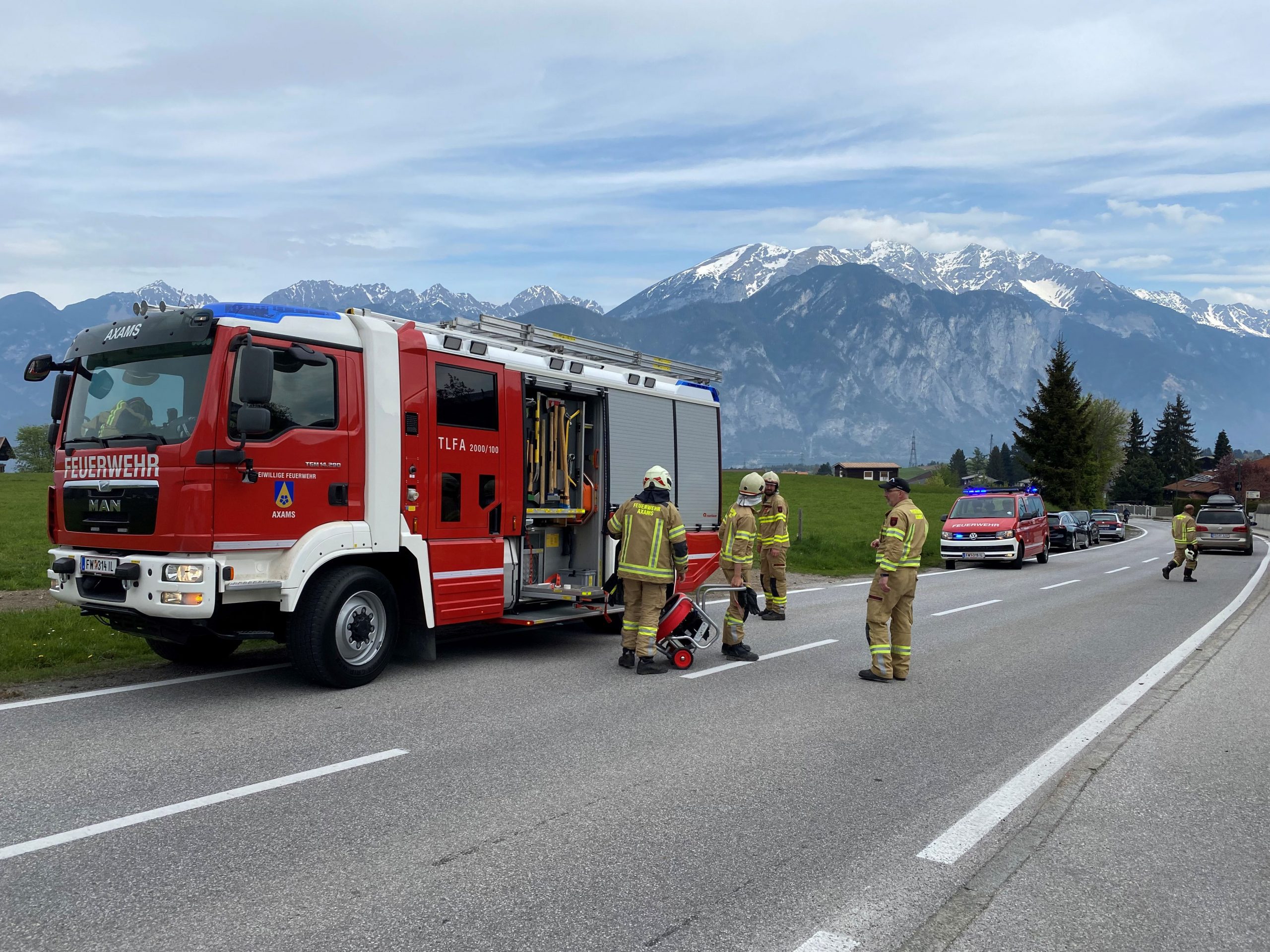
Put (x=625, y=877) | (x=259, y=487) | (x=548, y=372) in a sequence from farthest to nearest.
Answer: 1. (x=548, y=372)
2. (x=259, y=487)
3. (x=625, y=877)

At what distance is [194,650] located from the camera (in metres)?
8.66

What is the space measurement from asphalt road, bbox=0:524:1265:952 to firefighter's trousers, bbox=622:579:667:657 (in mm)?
379

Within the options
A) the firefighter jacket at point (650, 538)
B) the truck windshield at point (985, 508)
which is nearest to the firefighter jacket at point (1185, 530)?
the truck windshield at point (985, 508)

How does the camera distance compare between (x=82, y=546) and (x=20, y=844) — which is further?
(x=82, y=546)

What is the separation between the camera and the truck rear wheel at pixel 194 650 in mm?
8562

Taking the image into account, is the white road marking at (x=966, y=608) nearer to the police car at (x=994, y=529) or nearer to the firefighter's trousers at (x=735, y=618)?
the firefighter's trousers at (x=735, y=618)

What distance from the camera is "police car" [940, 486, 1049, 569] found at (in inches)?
965

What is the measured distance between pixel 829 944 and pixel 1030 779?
2.61m

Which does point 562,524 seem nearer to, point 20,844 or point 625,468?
point 625,468

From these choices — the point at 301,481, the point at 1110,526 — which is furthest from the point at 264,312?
the point at 1110,526

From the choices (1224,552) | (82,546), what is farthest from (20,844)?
(1224,552)

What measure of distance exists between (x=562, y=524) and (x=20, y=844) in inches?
261

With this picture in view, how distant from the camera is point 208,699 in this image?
721cm

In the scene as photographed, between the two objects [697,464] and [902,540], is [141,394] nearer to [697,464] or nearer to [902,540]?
[902,540]
